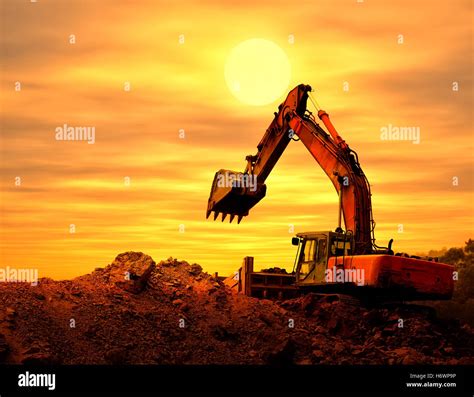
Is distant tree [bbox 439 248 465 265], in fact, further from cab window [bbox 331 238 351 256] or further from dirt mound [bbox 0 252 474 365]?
cab window [bbox 331 238 351 256]

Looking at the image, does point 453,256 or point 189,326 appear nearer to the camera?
point 189,326

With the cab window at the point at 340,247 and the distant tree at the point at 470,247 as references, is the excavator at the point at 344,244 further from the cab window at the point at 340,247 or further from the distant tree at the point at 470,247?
the distant tree at the point at 470,247

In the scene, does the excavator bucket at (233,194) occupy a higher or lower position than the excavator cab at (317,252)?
higher

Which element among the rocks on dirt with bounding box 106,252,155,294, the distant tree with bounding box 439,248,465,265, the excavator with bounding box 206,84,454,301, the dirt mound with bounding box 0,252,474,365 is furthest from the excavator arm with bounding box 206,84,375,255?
the distant tree with bounding box 439,248,465,265

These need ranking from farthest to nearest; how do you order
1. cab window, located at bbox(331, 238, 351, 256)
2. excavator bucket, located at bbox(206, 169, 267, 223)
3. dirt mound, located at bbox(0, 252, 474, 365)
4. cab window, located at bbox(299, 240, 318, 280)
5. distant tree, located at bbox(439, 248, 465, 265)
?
distant tree, located at bbox(439, 248, 465, 265) < excavator bucket, located at bbox(206, 169, 267, 223) < cab window, located at bbox(299, 240, 318, 280) < cab window, located at bbox(331, 238, 351, 256) < dirt mound, located at bbox(0, 252, 474, 365)

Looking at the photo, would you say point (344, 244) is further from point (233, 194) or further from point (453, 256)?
point (453, 256)

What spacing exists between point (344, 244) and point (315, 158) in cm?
363

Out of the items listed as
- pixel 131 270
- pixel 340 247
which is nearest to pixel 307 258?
pixel 340 247

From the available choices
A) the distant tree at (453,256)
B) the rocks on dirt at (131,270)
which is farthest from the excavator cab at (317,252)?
the distant tree at (453,256)

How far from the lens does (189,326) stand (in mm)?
23000

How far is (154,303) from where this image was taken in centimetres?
2397

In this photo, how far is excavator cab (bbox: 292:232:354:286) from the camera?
25609 mm

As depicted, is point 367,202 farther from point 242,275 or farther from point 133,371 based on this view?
point 133,371

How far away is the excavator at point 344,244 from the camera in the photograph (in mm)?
24188
